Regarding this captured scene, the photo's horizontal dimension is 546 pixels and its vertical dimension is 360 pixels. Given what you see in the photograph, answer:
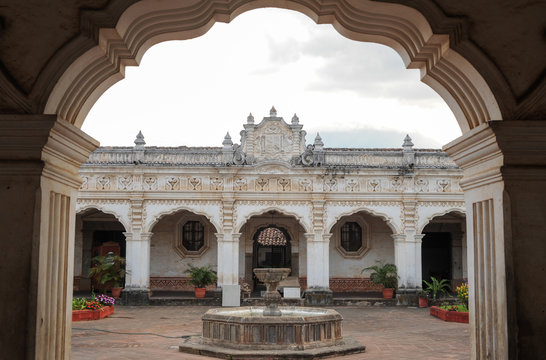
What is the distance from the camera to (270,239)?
2344 centimetres

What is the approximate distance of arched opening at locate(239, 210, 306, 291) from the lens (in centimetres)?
2347

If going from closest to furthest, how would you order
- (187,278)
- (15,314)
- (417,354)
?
(15,314) < (417,354) < (187,278)

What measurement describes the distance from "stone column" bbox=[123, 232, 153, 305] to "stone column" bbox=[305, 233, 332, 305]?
19.0 feet

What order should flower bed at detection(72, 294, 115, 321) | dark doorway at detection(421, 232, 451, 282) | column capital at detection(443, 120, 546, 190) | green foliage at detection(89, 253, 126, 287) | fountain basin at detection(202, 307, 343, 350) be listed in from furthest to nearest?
1. dark doorway at detection(421, 232, 451, 282)
2. green foliage at detection(89, 253, 126, 287)
3. flower bed at detection(72, 294, 115, 321)
4. fountain basin at detection(202, 307, 343, 350)
5. column capital at detection(443, 120, 546, 190)

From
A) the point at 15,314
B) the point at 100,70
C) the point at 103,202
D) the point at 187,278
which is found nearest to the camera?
the point at 15,314

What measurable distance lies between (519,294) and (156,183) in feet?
61.6

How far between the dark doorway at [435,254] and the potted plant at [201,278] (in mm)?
9375

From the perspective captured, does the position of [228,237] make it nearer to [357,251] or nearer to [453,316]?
[357,251]

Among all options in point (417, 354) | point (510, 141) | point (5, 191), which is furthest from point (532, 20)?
point (417, 354)

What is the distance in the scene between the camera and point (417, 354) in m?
11.1

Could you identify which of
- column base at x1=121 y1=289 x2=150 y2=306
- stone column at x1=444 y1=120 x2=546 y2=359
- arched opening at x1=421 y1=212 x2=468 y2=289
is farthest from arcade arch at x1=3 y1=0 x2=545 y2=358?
arched opening at x1=421 y1=212 x2=468 y2=289

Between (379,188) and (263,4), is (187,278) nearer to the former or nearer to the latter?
(379,188)

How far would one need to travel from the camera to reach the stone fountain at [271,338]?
10.7 m

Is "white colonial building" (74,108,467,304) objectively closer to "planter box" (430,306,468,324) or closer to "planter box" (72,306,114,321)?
"planter box" (72,306,114,321)
